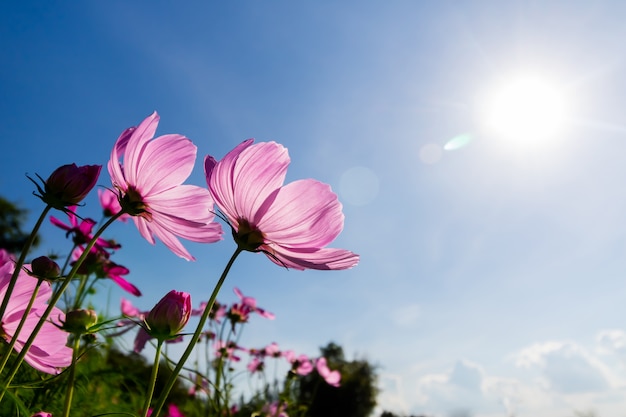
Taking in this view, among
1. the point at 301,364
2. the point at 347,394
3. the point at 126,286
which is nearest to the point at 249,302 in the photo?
the point at 301,364

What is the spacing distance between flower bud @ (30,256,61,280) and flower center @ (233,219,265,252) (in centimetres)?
22

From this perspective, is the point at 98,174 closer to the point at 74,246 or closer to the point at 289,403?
the point at 74,246

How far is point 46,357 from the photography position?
0.59 m

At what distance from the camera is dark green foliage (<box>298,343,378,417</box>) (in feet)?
34.6

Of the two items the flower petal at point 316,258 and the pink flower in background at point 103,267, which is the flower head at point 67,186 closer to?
the flower petal at point 316,258

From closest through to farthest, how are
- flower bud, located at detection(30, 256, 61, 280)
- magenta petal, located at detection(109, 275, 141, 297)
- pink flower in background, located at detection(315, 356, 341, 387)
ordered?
flower bud, located at detection(30, 256, 61, 280)
magenta petal, located at detection(109, 275, 141, 297)
pink flower in background, located at detection(315, 356, 341, 387)

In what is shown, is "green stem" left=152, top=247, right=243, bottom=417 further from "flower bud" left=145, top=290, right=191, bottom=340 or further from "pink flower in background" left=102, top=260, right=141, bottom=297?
"pink flower in background" left=102, top=260, right=141, bottom=297

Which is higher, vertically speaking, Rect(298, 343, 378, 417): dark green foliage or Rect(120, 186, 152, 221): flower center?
Rect(298, 343, 378, 417): dark green foliage

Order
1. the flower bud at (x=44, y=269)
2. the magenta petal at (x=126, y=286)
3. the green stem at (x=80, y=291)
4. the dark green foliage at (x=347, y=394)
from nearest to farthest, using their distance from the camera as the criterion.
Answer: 1. the flower bud at (x=44, y=269)
2. the magenta petal at (x=126, y=286)
3. the green stem at (x=80, y=291)
4. the dark green foliage at (x=347, y=394)

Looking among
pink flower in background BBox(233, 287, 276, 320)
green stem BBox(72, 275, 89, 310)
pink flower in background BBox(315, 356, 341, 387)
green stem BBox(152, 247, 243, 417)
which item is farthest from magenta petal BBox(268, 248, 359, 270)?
pink flower in background BBox(315, 356, 341, 387)

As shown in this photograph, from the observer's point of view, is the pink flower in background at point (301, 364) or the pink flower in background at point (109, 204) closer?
the pink flower in background at point (109, 204)

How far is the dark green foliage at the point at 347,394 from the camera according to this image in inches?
416

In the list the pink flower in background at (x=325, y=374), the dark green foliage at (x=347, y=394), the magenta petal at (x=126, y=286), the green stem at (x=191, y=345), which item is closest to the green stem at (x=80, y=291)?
the magenta petal at (x=126, y=286)

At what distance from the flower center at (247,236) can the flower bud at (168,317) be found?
0.09 m
